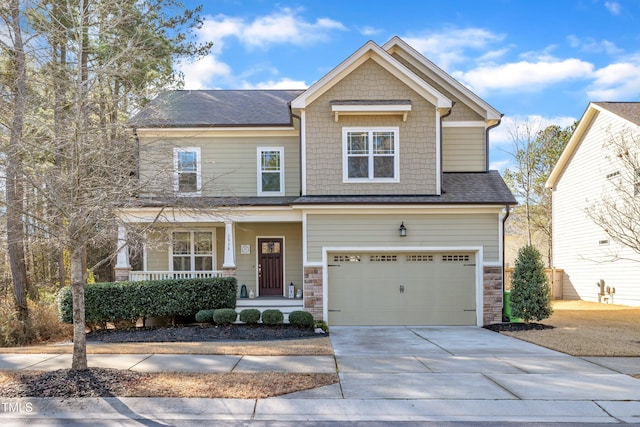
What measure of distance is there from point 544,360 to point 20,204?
30.4ft

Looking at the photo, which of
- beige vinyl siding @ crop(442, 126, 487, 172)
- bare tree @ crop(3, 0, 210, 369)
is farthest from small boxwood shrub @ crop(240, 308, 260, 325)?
beige vinyl siding @ crop(442, 126, 487, 172)

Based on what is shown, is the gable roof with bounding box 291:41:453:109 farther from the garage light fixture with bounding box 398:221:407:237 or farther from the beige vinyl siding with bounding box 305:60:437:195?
the garage light fixture with bounding box 398:221:407:237

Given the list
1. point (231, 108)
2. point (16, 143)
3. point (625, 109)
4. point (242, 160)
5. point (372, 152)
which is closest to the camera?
point (16, 143)

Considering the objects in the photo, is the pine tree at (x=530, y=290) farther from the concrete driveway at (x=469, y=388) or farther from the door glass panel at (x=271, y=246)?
the door glass panel at (x=271, y=246)

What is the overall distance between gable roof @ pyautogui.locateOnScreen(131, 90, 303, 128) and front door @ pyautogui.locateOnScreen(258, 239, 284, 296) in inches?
154

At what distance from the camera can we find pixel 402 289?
1433 cm

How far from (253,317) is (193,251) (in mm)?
4269

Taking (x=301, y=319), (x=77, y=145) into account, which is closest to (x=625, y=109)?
(x=301, y=319)

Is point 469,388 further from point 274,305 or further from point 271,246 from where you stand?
point 271,246

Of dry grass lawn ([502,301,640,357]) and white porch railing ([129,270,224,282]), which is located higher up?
white porch railing ([129,270,224,282])

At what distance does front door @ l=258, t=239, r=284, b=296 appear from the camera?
16406 mm

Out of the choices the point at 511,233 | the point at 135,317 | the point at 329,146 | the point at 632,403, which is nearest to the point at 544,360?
the point at 632,403

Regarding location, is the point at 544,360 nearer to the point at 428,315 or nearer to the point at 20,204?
the point at 428,315

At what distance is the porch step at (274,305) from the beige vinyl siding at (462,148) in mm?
6221
